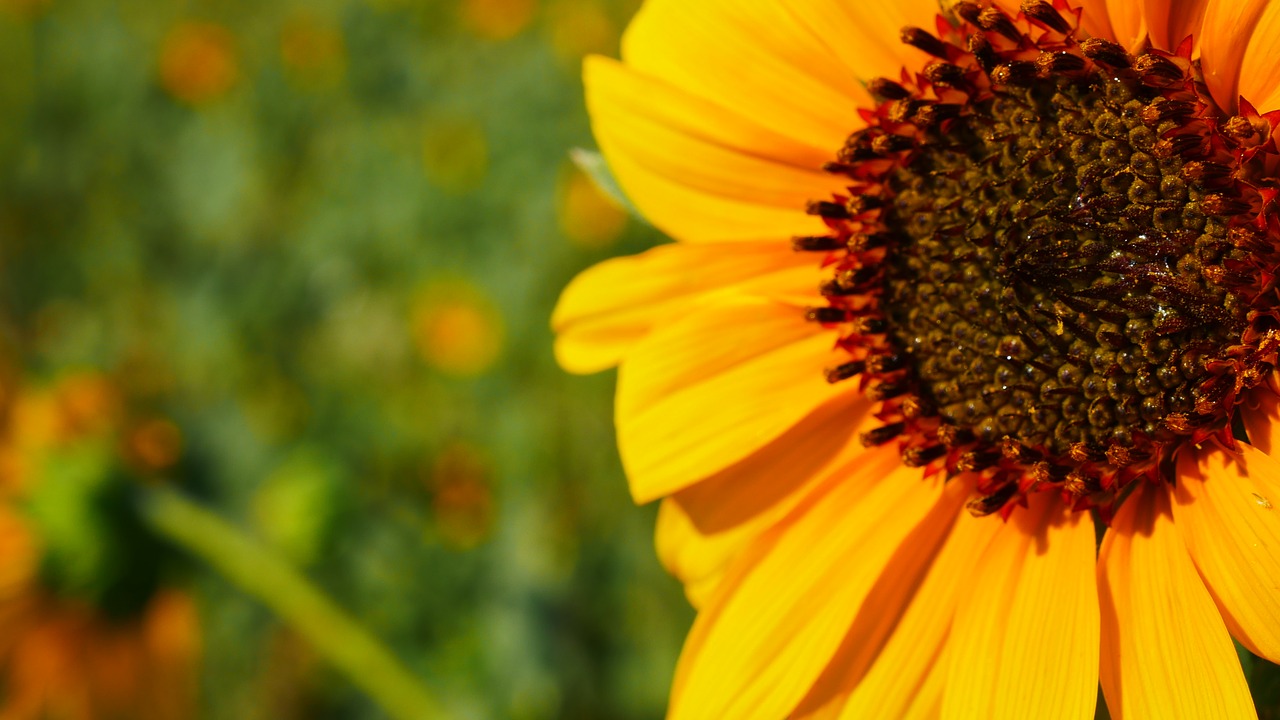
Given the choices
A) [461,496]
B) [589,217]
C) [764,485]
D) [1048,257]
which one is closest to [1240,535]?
[1048,257]

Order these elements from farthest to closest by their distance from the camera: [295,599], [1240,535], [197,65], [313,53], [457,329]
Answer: [197,65] → [313,53] → [457,329] → [295,599] → [1240,535]

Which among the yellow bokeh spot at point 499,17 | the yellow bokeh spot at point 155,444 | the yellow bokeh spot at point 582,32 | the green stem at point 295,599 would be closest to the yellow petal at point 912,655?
the green stem at point 295,599

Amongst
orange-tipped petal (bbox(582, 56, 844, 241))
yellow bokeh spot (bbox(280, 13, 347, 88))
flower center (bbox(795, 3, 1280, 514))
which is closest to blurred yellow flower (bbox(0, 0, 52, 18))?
yellow bokeh spot (bbox(280, 13, 347, 88))

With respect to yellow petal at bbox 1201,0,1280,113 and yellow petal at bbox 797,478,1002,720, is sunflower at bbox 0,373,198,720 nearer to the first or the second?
yellow petal at bbox 797,478,1002,720

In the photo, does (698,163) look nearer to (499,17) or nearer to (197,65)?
(499,17)

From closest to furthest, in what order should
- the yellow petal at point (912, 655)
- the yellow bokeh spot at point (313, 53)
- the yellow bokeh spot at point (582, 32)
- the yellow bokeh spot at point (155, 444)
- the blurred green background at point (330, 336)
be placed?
the yellow petal at point (912, 655)
the yellow bokeh spot at point (155, 444)
the blurred green background at point (330, 336)
the yellow bokeh spot at point (582, 32)
the yellow bokeh spot at point (313, 53)

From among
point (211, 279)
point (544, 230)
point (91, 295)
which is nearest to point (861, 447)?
point (544, 230)

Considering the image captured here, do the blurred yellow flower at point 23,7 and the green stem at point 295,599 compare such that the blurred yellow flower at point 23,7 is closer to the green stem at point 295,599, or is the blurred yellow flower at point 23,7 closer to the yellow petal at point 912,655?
the green stem at point 295,599
